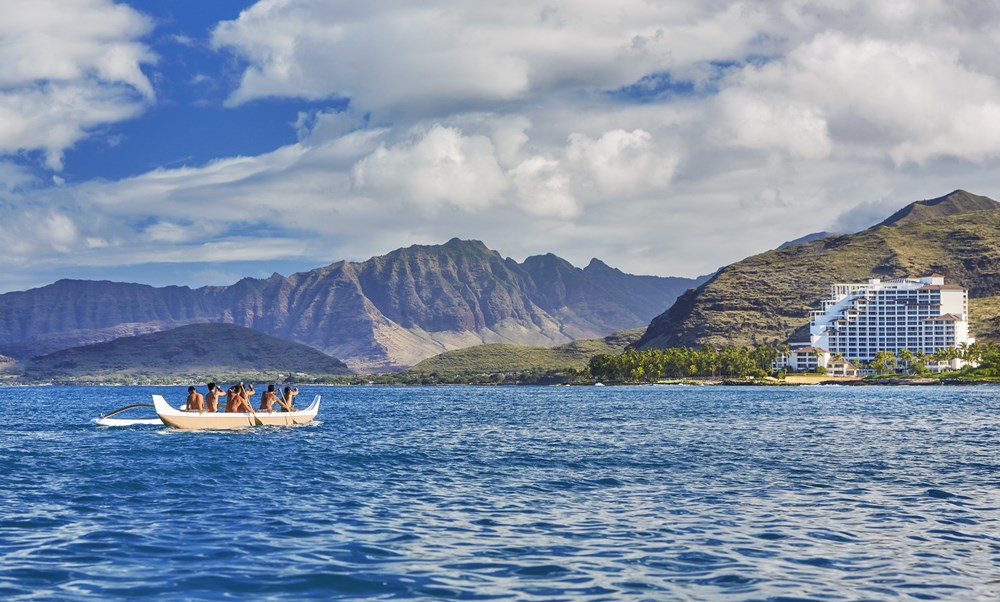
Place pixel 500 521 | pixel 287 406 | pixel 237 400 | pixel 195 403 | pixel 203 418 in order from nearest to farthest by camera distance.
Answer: pixel 500 521 → pixel 203 418 → pixel 195 403 → pixel 237 400 → pixel 287 406

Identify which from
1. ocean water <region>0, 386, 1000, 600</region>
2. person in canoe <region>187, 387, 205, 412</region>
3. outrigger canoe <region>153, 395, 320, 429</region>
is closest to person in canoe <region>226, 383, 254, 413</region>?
outrigger canoe <region>153, 395, 320, 429</region>

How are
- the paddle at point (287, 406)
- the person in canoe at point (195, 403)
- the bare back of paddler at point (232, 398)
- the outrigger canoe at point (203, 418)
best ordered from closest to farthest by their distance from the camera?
the outrigger canoe at point (203, 418) < the person in canoe at point (195, 403) < the bare back of paddler at point (232, 398) < the paddle at point (287, 406)

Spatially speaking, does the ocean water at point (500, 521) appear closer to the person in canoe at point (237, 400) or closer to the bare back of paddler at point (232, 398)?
the bare back of paddler at point (232, 398)

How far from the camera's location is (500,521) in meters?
35.7

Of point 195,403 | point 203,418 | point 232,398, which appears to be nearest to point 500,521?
point 203,418

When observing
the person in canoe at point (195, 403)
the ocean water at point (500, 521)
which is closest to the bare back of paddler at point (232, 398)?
the person in canoe at point (195, 403)

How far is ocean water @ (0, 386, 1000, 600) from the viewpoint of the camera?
25.7m

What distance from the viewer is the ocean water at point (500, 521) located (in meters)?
25.7

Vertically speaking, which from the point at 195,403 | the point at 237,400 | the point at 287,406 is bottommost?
the point at 287,406

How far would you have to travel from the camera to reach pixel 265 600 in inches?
938

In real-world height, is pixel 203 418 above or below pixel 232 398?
below

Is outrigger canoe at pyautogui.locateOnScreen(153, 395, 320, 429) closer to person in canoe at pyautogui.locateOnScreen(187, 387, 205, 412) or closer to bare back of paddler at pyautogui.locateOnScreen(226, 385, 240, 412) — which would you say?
person in canoe at pyautogui.locateOnScreen(187, 387, 205, 412)

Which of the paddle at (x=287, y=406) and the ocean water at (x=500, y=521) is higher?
the paddle at (x=287, y=406)

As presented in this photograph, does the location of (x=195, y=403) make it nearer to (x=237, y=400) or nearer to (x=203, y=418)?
(x=203, y=418)
